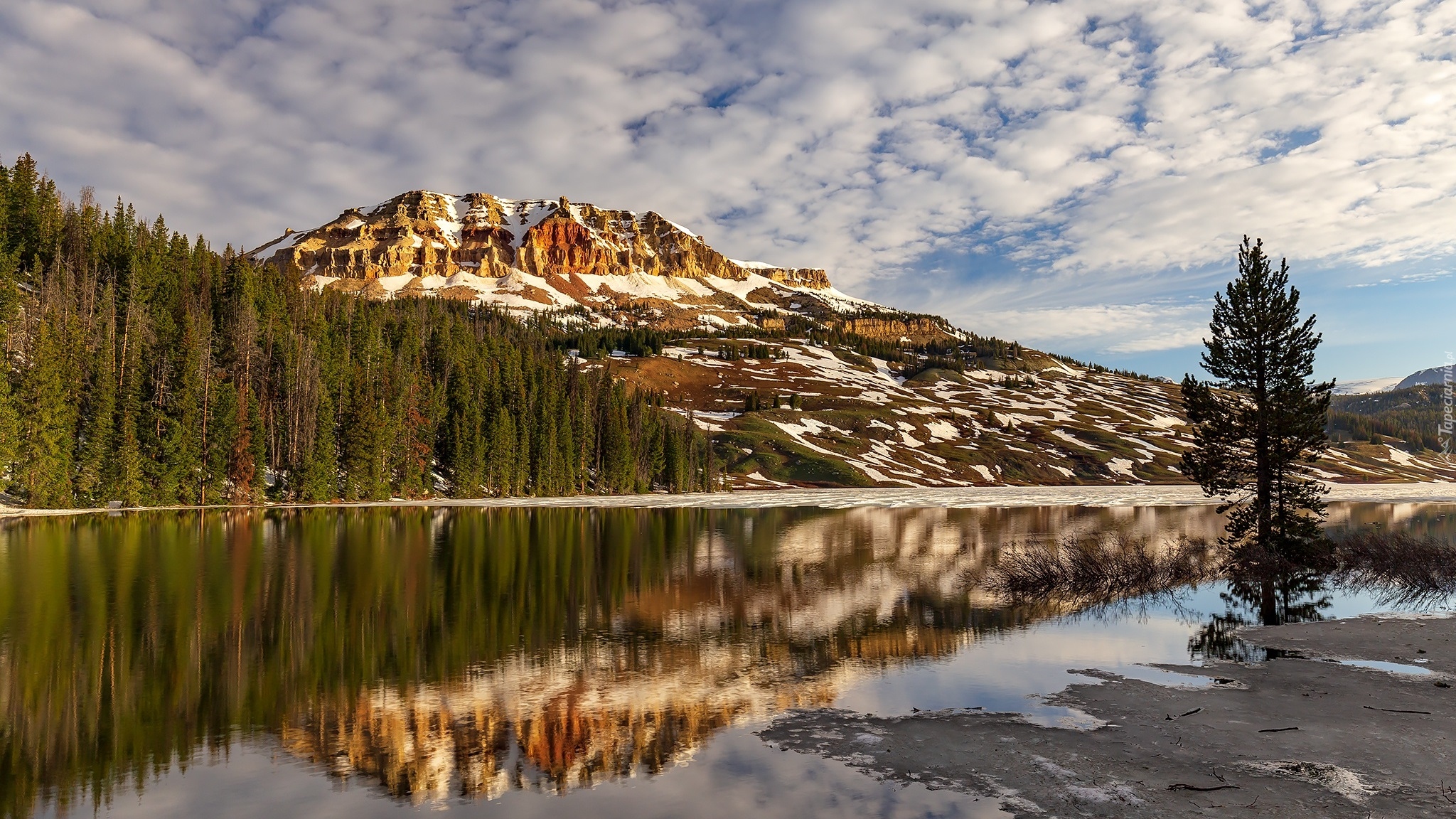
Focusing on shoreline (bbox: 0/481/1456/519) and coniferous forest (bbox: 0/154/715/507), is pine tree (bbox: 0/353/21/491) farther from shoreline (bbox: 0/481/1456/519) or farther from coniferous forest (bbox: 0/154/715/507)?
shoreline (bbox: 0/481/1456/519)

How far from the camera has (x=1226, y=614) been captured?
91.1 ft

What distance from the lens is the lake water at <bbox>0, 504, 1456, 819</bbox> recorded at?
1166 cm

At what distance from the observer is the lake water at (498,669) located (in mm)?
11656

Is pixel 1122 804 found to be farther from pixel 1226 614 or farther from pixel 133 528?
pixel 133 528

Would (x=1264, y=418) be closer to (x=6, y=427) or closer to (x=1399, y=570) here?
(x=1399, y=570)

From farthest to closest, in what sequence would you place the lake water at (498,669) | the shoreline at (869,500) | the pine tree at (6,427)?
the shoreline at (869,500) < the pine tree at (6,427) < the lake water at (498,669)

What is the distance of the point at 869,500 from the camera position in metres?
118

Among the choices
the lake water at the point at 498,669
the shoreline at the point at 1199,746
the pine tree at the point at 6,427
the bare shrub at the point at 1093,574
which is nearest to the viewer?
the shoreline at the point at 1199,746

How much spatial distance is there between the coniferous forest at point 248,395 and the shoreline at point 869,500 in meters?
4.65

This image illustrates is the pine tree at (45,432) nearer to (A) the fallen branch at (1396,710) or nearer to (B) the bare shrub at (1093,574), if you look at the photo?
(B) the bare shrub at (1093,574)

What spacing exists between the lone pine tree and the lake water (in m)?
3.78

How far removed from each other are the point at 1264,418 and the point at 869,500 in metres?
83.6

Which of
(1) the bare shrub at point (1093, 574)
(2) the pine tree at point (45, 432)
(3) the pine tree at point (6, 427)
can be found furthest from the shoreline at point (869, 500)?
(1) the bare shrub at point (1093, 574)

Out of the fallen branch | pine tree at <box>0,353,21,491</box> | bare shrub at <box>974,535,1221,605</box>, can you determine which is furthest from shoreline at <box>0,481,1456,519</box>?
the fallen branch
